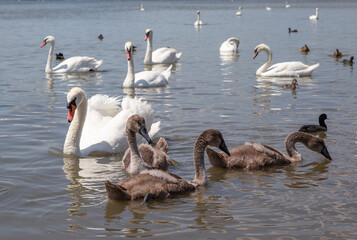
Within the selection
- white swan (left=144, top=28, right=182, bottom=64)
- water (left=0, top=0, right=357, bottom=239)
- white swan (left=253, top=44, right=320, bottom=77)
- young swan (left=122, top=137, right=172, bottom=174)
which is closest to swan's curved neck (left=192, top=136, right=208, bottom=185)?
water (left=0, top=0, right=357, bottom=239)

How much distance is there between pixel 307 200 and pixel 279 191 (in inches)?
18.2

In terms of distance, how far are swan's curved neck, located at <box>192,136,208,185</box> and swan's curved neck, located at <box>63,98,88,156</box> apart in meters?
2.29

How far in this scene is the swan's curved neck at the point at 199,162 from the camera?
748 cm

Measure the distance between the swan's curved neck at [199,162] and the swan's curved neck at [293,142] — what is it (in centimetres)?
167

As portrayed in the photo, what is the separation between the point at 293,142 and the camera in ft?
28.5

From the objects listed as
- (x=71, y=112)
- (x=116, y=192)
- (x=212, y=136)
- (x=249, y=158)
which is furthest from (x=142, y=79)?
(x=116, y=192)

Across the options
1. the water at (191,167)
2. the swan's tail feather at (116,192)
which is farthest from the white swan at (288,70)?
the swan's tail feather at (116,192)

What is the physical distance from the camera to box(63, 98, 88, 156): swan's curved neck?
8.98 metres

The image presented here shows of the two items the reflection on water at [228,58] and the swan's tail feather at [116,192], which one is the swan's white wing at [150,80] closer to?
the reflection on water at [228,58]

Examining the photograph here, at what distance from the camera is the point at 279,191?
733 cm

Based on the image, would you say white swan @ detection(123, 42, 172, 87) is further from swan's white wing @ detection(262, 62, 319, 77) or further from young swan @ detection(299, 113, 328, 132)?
young swan @ detection(299, 113, 328, 132)

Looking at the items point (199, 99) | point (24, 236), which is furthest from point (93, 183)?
point (199, 99)

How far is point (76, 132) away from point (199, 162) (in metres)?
2.41

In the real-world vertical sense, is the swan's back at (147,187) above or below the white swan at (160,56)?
below
